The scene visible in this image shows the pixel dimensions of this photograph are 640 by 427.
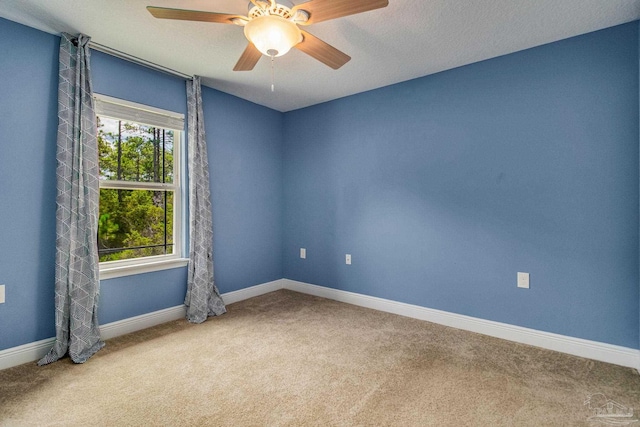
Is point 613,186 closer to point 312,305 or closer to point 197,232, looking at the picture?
point 312,305

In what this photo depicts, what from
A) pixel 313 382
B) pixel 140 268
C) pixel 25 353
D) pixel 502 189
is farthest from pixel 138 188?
pixel 502 189

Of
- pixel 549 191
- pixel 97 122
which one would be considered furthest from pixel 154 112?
pixel 549 191

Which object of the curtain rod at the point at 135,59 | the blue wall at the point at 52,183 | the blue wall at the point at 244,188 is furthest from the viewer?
the blue wall at the point at 244,188

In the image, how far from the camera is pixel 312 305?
11.7 feet

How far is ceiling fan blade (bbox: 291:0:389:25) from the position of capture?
1.57 metres

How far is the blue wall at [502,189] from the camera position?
2.27 meters

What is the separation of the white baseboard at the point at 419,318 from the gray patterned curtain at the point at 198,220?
8.7 inches

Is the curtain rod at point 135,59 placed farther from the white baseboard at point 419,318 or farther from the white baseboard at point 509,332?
the white baseboard at point 509,332

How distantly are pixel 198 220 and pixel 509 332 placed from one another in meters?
2.95

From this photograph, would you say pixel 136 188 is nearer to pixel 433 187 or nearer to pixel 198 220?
pixel 198 220

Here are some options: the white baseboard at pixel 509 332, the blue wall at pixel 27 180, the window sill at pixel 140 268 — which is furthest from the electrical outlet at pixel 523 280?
the blue wall at pixel 27 180

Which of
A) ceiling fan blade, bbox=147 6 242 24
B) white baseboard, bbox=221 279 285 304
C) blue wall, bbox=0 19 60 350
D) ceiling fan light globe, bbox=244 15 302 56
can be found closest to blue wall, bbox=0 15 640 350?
blue wall, bbox=0 19 60 350

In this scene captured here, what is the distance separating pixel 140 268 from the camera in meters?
2.84

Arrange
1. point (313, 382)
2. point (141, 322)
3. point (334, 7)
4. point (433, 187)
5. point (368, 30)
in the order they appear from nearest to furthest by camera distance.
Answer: point (334, 7) < point (313, 382) < point (368, 30) < point (141, 322) < point (433, 187)
